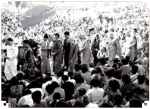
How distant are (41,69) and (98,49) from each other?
0.94 m

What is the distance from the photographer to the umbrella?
6133 millimetres

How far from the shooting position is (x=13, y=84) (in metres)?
6.09

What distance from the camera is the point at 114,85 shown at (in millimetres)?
6008

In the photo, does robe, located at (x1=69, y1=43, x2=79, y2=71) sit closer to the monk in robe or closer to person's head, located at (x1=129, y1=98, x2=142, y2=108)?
the monk in robe

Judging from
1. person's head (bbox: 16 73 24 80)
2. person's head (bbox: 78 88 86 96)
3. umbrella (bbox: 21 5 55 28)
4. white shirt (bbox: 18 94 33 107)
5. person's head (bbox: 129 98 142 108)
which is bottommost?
person's head (bbox: 129 98 142 108)

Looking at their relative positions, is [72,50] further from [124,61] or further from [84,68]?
[124,61]

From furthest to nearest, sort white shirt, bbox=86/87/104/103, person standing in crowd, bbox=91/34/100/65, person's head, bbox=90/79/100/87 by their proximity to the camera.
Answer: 1. person standing in crowd, bbox=91/34/100/65
2. person's head, bbox=90/79/100/87
3. white shirt, bbox=86/87/104/103

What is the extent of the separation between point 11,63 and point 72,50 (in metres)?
0.96

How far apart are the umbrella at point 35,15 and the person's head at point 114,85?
1.40 meters

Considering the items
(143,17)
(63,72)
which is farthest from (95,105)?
(143,17)

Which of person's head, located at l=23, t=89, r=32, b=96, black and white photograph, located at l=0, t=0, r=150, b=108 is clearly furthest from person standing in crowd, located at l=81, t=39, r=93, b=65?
person's head, located at l=23, t=89, r=32, b=96

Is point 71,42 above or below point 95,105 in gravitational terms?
above

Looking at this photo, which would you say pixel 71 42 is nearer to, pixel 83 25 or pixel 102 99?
pixel 83 25

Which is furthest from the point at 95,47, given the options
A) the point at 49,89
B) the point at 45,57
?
the point at 49,89
